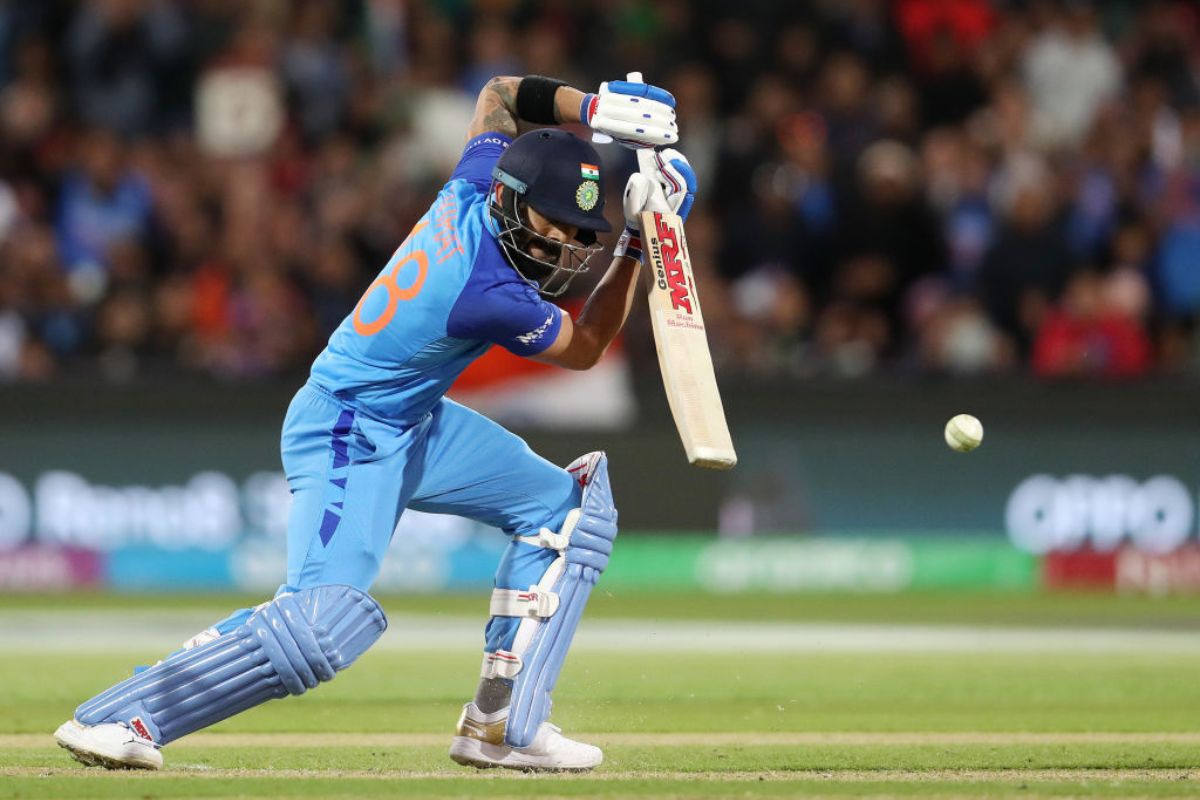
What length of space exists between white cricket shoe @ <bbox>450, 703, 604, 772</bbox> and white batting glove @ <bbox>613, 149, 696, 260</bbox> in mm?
1421

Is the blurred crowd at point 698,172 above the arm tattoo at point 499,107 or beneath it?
above

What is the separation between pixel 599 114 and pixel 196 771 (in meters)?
2.19

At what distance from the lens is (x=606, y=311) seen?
18.0 ft

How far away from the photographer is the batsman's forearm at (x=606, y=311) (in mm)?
5453

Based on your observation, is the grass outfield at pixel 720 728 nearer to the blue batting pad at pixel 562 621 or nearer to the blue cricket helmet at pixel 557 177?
the blue batting pad at pixel 562 621

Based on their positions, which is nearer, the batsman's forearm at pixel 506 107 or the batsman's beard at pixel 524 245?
the batsman's beard at pixel 524 245

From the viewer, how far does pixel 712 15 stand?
14555 millimetres

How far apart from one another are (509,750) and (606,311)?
1.31 metres

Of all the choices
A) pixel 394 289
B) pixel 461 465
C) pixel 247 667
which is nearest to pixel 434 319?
pixel 394 289

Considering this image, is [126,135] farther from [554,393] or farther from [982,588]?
[982,588]

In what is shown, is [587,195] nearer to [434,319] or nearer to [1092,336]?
→ [434,319]

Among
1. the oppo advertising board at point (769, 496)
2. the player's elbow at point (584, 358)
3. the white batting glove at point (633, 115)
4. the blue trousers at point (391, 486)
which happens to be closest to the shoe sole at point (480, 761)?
the blue trousers at point (391, 486)

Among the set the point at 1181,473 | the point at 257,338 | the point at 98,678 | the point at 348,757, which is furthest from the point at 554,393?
Answer: the point at 348,757

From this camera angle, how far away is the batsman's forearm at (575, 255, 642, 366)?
5.45m
